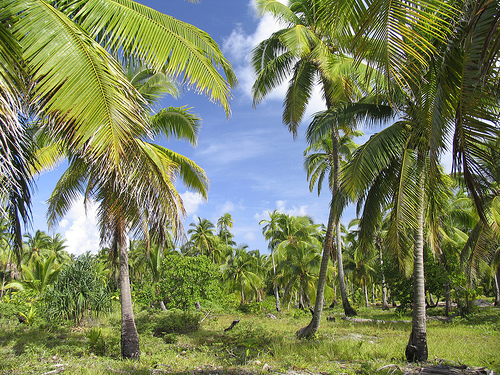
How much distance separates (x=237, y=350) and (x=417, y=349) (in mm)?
5308

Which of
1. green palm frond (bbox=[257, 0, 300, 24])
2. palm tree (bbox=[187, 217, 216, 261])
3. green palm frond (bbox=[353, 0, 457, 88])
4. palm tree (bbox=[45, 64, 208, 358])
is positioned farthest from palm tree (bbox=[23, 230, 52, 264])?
green palm frond (bbox=[353, 0, 457, 88])

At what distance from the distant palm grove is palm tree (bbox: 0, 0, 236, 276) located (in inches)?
0.7

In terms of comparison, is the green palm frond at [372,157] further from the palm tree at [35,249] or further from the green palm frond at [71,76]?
the palm tree at [35,249]

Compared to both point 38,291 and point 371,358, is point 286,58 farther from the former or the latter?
point 38,291

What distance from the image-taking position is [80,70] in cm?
349

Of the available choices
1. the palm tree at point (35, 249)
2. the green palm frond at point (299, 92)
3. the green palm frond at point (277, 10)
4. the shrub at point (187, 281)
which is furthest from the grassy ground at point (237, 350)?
the palm tree at point (35, 249)

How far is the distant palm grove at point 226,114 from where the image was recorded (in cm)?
295

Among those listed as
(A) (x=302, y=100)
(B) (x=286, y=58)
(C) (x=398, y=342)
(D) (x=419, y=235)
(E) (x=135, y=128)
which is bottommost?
(C) (x=398, y=342)

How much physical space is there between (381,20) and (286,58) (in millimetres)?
10587

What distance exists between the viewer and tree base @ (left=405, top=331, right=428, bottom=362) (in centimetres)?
808

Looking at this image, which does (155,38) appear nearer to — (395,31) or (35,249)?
(395,31)

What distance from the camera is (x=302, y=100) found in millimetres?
12391

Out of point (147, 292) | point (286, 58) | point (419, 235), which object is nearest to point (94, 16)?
point (419, 235)

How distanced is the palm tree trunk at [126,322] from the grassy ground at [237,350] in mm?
413
